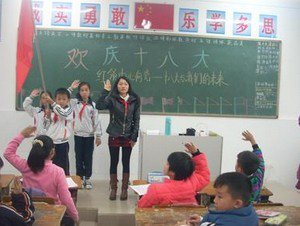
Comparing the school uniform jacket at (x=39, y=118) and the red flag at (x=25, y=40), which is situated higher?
the red flag at (x=25, y=40)

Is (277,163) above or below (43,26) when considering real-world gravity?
below

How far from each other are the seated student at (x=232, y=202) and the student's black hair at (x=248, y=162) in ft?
2.91

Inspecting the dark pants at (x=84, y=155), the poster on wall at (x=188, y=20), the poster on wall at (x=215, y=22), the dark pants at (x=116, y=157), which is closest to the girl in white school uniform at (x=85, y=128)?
the dark pants at (x=84, y=155)

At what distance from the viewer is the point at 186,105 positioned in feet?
17.7

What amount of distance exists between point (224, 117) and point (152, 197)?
3.21 metres

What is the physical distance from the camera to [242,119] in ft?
18.1

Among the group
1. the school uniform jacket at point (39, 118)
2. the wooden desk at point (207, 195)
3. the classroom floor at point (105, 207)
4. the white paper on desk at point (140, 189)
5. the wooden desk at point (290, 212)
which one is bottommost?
the classroom floor at point (105, 207)

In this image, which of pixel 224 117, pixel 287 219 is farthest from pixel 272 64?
pixel 287 219

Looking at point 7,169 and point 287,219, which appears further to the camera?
point 7,169

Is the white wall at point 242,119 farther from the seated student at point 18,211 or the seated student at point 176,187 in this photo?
the seated student at point 18,211

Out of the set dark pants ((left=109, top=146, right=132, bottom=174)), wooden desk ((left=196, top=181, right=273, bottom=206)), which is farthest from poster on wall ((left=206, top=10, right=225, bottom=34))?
wooden desk ((left=196, top=181, right=273, bottom=206))

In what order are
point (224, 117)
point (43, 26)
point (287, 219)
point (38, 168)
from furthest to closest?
point (224, 117) < point (43, 26) < point (38, 168) < point (287, 219)

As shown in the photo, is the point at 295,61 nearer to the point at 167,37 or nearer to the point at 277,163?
the point at 277,163

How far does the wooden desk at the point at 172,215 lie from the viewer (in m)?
2.09
